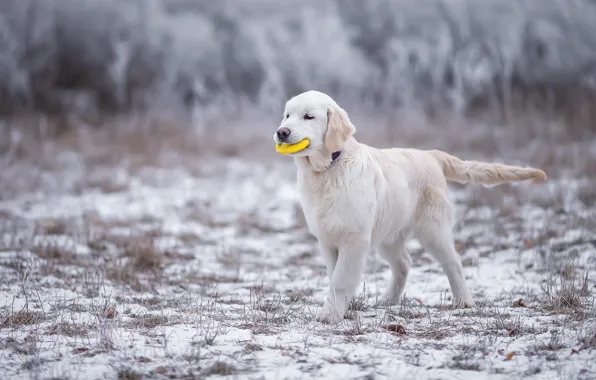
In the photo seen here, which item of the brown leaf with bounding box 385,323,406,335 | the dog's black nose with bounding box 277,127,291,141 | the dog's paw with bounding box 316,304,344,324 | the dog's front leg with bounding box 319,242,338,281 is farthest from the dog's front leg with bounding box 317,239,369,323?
the dog's black nose with bounding box 277,127,291,141

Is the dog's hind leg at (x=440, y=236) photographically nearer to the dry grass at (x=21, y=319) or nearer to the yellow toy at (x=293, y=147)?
the yellow toy at (x=293, y=147)

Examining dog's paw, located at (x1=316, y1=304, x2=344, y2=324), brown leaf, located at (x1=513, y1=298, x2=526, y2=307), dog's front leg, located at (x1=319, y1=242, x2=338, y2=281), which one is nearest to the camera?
dog's paw, located at (x1=316, y1=304, x2=344, y2=324)

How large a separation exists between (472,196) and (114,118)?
15231 millimetres

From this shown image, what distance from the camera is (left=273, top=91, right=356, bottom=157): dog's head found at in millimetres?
4305

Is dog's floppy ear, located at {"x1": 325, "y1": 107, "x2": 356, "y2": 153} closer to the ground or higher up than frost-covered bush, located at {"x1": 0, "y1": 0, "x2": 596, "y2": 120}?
closer to the ground

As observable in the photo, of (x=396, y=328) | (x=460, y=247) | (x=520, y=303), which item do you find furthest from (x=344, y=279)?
(x=460, y=247)

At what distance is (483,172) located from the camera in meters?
Result: 5.25

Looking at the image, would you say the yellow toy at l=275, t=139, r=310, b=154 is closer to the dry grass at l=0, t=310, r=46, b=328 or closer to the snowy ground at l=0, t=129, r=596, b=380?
the snowy ground at l=0, t=129, r=596, b=380

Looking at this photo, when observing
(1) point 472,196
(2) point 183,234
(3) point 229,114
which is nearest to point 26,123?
(3) point 229,114

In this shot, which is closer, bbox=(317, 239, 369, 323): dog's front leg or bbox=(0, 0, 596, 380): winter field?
bbox=(0, 0, 596, 380): winter field

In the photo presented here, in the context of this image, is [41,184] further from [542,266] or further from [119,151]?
[542,266]

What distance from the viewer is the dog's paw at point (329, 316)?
4168 millimetres

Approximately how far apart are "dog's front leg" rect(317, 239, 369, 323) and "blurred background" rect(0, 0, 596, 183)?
9993mm

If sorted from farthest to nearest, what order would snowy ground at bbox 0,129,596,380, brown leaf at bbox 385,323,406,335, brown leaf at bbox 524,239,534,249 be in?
brown leaf at bbox 524,239,534,249 → brown leaf at bbox 385,323,406,335 → snowy ground at bbox 0,129,596,380
